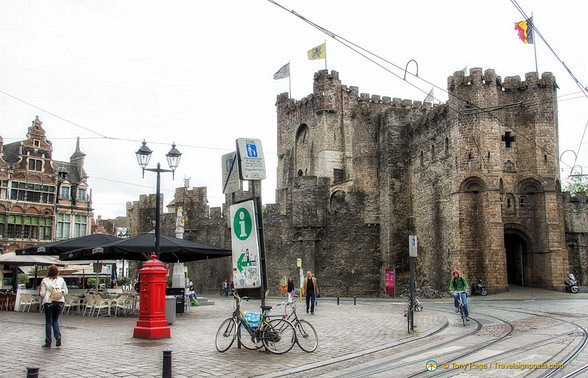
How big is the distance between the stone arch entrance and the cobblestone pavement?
1545 cm

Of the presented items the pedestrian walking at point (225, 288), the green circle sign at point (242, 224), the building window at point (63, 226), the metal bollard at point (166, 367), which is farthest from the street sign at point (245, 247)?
the building window at point (63, 226)

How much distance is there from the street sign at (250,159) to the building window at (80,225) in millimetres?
40640

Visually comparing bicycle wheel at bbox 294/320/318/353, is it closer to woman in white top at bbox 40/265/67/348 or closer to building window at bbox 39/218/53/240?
woman in white top at bbox 40/265/67/348

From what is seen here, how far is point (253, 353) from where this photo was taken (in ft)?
30.0

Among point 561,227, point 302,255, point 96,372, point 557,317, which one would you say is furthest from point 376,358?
point 302,255

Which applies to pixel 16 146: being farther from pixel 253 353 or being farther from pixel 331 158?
pixel 253 353

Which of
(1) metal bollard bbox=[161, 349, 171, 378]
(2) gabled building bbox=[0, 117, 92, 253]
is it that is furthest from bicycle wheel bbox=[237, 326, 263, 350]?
(2) gabled building bbox=[0, 117, 92, 253]

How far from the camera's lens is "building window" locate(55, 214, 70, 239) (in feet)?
149

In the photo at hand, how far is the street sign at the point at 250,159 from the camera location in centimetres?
986

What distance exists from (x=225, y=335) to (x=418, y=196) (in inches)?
979

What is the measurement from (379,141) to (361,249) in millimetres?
8193

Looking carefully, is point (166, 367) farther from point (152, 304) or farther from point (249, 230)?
point (152, 304)

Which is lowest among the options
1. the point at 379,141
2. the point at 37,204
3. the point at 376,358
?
the point at 376,358

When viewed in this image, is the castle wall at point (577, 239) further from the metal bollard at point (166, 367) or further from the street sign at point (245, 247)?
the metal bollard at point (166, 367)
